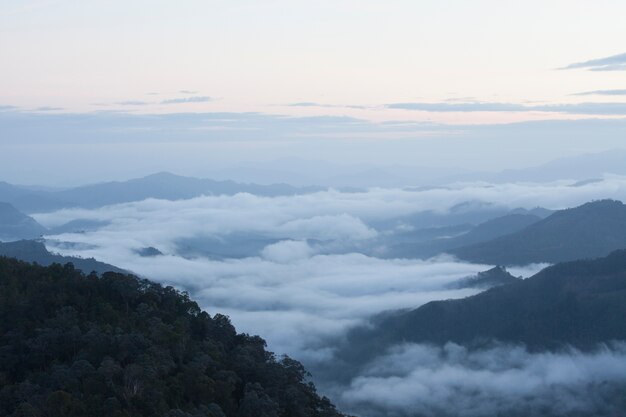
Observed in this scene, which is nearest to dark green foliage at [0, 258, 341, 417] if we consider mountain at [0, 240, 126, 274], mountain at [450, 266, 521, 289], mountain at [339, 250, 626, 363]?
mountain at [339, 250, 626, 363]

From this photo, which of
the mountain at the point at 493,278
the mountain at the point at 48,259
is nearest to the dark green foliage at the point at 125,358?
the mountain at the point at 48,259

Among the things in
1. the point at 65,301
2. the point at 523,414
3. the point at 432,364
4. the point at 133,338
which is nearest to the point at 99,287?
the point at 65,301

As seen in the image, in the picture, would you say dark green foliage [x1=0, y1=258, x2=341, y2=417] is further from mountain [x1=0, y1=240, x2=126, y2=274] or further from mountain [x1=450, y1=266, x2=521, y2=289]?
mountain [x1=450, y1=266, x2=521, y2=289]

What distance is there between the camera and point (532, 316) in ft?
477

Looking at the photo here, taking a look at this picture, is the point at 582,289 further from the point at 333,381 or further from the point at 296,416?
the point at 296,416

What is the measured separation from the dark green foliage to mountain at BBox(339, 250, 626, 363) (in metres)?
89.6

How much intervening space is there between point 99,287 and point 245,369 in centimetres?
1520

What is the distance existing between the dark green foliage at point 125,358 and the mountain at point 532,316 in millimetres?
89588

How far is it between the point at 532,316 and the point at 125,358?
11045 centimetres

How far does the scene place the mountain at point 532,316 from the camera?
137500 millimetres

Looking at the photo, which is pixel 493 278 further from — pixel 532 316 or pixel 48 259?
pixel 48 259

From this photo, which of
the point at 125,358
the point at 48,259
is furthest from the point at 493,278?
the point at 125,358

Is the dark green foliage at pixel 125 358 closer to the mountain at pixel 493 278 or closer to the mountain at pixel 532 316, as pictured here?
the mountain at pixel 532 316

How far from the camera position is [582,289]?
148 meters
